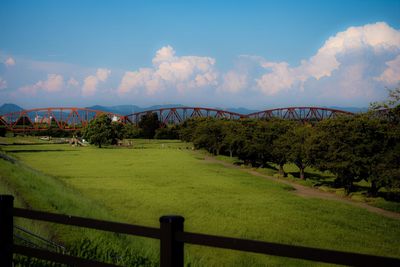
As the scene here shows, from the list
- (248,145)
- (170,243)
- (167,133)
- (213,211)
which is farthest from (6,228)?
(167,133)

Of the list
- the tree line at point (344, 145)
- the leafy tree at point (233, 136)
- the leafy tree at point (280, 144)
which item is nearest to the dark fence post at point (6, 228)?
the tree line at point (344, 145)

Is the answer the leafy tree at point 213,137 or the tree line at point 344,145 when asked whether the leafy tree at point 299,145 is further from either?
the leafy tree at point 213,137

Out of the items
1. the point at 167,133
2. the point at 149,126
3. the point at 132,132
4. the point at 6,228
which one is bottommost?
the point at 167,133

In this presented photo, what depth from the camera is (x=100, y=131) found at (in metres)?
92.1

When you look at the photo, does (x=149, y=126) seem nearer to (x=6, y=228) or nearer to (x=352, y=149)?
(x=352, y=149)

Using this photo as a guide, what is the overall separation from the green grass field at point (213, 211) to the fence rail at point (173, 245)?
5813mm

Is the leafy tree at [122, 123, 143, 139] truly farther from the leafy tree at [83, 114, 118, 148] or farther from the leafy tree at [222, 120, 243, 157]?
the leafy tree at [222, 120, 243, 157]

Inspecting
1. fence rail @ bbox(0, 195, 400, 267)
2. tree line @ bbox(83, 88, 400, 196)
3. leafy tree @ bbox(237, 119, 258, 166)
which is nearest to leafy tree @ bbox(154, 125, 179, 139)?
leafy tree @ bbox(237, 119, 258, 166)

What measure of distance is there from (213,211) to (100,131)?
72704mm

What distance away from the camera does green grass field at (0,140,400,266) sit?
49.9 ft

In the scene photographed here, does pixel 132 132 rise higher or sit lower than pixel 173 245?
lower

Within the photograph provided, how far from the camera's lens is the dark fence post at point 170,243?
3793mm

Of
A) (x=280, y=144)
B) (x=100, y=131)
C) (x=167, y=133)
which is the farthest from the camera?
(x=167, y=133)

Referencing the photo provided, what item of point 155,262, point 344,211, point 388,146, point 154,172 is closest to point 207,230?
point 155,262
